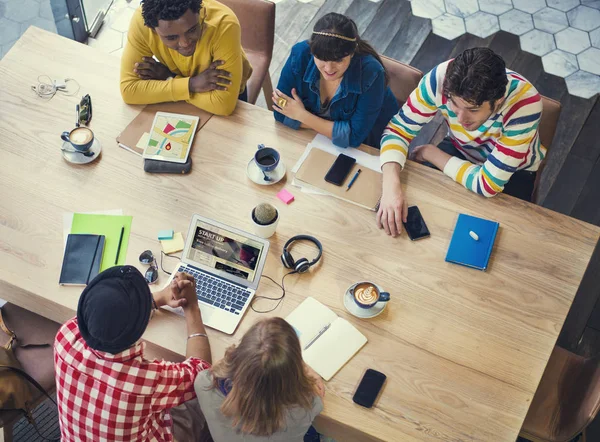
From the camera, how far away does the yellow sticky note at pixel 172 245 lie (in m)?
2.08

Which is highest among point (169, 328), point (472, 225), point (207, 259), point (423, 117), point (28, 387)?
point (423, 117)

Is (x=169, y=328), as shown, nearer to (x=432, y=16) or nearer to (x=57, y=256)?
(x=57, y=256)

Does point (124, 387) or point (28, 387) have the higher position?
Result: point (124, 387)

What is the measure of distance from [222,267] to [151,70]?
878 mm

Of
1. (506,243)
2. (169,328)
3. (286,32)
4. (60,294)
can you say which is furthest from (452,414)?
(286,32)

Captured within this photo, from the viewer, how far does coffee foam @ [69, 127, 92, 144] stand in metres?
2.22

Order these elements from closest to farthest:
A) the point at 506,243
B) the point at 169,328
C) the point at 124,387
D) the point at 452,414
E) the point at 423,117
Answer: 1. the point at 124,387
2. the point at 452,414
3. the point at 169,328
4. the point at 506,243
5. the point at 423,117

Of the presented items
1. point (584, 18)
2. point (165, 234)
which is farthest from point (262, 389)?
point (584, 18)

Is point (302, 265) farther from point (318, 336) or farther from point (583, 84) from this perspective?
point (583, 84)

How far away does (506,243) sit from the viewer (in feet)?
6.98

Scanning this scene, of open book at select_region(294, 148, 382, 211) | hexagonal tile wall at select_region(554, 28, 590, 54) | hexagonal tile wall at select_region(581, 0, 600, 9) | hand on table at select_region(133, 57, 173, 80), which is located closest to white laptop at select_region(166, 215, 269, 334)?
open book at select_region(294, 148, 382, 211)

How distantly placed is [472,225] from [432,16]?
201 centimetres

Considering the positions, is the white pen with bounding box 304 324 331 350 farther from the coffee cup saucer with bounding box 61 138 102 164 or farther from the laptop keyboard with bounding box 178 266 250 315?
the coffee cup saucer with bounding box 61 138 102 164

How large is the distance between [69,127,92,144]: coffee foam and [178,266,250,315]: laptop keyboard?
59cm
